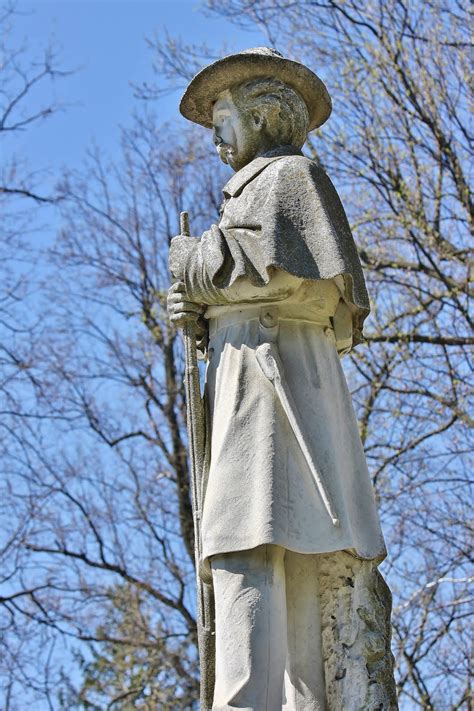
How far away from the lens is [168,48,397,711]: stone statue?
5312 millimetres

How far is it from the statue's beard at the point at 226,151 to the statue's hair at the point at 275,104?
0.17 m

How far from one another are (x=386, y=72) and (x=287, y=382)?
32.6 feet

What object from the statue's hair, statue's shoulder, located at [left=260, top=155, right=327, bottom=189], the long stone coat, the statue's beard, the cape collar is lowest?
the long stone coat

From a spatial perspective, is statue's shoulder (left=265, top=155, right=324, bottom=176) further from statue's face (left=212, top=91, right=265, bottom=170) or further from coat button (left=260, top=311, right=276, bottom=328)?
coat button (left=260, top=311, right=276, bottom=328)

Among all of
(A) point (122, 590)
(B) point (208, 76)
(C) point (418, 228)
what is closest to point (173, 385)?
(A) point (122, 590)

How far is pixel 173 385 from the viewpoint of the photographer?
59.9 ft

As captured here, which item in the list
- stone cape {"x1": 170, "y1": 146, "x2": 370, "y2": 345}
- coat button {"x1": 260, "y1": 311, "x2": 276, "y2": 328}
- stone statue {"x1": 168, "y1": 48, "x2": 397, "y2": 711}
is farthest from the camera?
coat button {"x1": 260, "y1": 311, "x2": 276, "y2": 328}

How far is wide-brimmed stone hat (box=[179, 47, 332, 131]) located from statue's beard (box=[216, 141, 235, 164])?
0.20 meters

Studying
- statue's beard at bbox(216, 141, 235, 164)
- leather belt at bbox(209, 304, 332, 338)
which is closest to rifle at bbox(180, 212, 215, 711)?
leather belt at bbox(209, 304, 332, 338)

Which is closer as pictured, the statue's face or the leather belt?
the leather belt

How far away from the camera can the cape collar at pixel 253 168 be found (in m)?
5.96

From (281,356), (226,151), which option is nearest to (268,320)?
(281,356)

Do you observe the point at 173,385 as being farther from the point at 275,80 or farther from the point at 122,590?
the point at 275,80

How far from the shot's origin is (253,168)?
599 centimetres
